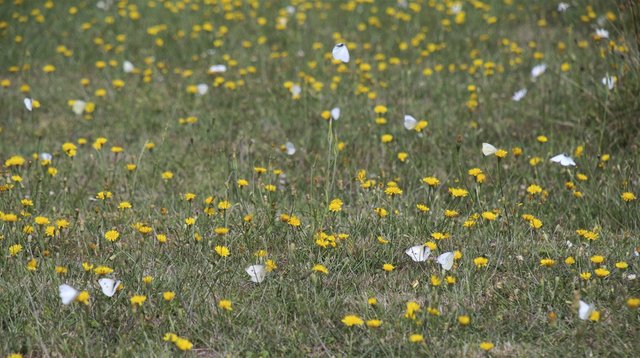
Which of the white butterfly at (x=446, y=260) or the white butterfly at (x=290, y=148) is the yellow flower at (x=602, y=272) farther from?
the white butterfly at (x=290, y=148)

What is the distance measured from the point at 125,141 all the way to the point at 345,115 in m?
1.37

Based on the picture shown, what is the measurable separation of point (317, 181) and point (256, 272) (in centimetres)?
91

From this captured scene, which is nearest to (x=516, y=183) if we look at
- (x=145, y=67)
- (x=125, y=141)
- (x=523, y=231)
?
(x=523, y=231)

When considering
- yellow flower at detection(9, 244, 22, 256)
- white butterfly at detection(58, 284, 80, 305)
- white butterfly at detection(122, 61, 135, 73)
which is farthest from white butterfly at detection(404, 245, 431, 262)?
white butterfly at detection(122, 61, 135, 73)

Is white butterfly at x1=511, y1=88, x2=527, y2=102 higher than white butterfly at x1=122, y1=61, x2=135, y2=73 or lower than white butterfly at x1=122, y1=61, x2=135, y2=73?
higher

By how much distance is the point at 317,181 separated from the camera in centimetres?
369

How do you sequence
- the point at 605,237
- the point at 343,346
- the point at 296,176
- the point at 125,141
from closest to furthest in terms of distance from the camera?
1. the point at 343,346
2. the point at 605,237
3. the point at 296,176
4. the point at 125,141

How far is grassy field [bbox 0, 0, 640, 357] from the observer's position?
8.93ft

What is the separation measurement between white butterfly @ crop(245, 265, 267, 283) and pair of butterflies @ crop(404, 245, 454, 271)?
57 centimetres

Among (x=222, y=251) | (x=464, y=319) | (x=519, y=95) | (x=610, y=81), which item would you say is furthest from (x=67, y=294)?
(x=519, y=95)

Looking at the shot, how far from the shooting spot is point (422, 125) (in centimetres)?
392

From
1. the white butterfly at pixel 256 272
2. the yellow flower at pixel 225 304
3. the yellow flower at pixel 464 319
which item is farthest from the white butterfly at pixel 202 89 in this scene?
the yellow flower at pixel 464 319

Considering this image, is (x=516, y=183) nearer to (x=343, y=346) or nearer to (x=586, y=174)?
(x=586, y=174)

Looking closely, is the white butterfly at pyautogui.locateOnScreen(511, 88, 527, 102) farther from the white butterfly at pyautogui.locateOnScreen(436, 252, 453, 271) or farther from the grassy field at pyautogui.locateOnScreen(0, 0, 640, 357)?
the white butterfly at pyautogui.locateOnScreen(436, 252, 453, 271)
